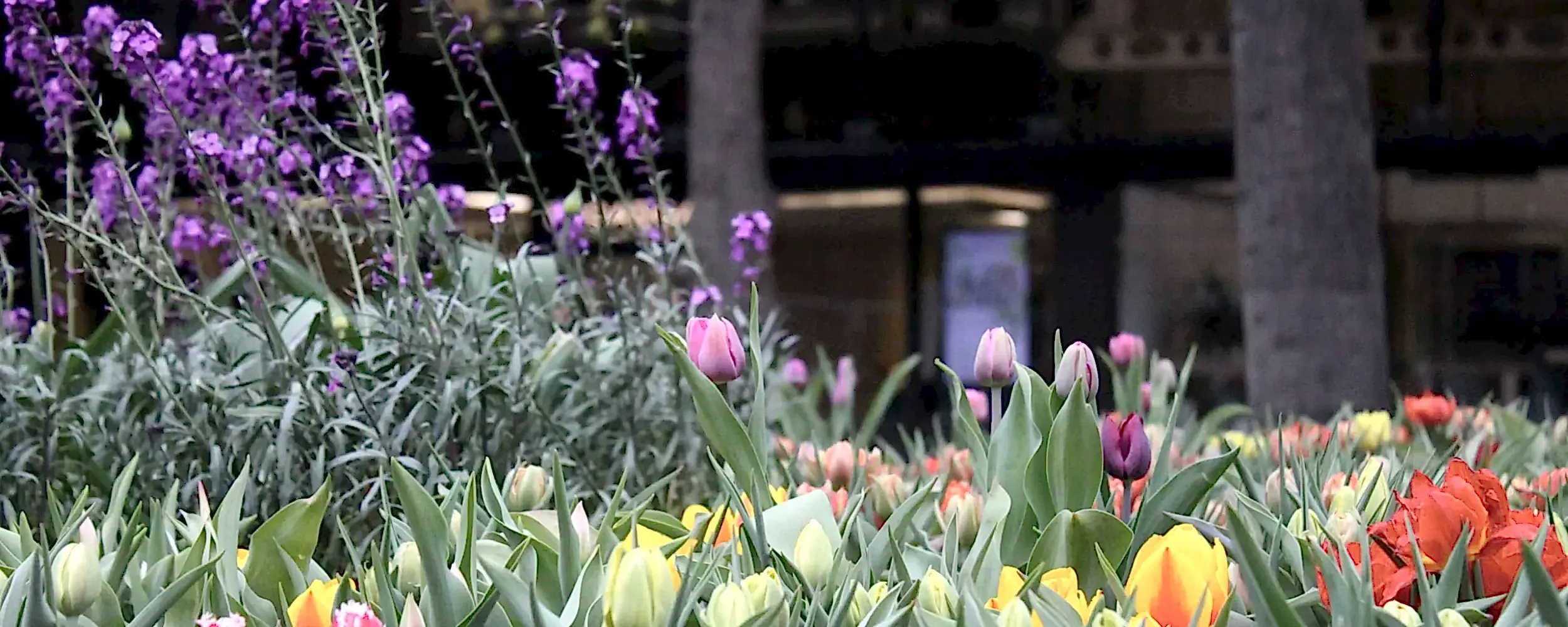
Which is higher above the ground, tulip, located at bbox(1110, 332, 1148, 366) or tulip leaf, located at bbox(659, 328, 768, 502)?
tulip leaf, located at bbox(659, 328, 768, 502)

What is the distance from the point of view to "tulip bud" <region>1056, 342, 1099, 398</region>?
1.42 meters

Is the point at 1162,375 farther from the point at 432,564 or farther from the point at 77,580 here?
the point at 77,580

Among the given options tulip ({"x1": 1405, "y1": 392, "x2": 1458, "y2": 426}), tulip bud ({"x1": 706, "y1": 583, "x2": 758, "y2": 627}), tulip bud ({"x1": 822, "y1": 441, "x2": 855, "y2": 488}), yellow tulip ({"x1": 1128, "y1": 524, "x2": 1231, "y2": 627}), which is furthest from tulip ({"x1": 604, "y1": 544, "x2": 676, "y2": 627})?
tulip ({"x1": 1405, "y1": 392, "x2": 1458, "y2": 426})

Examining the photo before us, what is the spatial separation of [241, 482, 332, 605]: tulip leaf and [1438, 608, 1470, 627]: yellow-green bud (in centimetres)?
84

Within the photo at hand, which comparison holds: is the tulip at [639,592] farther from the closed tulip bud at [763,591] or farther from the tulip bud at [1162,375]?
→ the tulip bud at [1162,375]

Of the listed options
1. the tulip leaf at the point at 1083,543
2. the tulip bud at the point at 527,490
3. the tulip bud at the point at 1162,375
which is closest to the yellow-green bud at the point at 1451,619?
the tulip leaf at the point at 1083,543

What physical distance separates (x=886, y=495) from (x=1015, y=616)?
673 millimetres

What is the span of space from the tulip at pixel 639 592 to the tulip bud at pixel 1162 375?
205 cm

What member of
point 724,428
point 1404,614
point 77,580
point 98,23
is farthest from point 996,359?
point 98,23

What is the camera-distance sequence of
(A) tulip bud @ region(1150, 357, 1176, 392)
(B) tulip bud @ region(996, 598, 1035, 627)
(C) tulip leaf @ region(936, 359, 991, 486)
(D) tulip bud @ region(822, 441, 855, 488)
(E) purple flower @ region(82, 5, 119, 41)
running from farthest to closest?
(A) tulip bud @ region(1150, 357, 1176, 392)
(E) purple flower @ region(82, 5, 119, 41)
(D) tulip bud @ region(822, 441, 855, 488)
(C) tulip leaf @ region(936, 359, 991, 486)
(B) tulip bud @ region(996, 598, 1035, 627)

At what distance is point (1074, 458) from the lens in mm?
1245

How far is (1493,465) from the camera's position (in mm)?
2076

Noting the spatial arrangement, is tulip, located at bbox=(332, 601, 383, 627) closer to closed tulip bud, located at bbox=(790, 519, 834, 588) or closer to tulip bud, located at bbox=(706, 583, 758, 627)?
tulip bud, located at bbox=(706, 583, 758, 627)

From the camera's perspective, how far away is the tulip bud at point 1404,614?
0.93 meters
